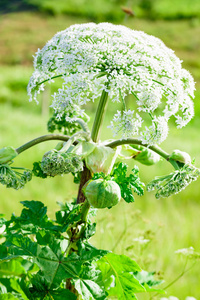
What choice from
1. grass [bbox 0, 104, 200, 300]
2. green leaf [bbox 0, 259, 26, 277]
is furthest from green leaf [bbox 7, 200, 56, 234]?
grass [bbox 0, 104, 200, 300]

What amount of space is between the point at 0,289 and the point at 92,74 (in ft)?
2.71

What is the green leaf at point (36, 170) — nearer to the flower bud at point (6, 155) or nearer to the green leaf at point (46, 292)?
the flower bud at point (6, 155)

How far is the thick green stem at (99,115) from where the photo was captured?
3.51 ft

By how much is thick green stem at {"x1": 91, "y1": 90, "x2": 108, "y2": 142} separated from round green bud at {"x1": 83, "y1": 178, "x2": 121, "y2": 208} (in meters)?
0.22

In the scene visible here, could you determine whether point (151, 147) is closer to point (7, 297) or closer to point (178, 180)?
point (178, 180)

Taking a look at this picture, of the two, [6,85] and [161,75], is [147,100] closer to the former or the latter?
[161,75]

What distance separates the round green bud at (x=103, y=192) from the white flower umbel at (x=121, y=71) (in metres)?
0.15

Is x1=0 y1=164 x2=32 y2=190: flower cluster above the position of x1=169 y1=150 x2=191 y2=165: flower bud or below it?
below

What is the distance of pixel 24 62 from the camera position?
62.1 feet

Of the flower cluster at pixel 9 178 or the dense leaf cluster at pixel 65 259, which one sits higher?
the flower cluster at pixel 9 178

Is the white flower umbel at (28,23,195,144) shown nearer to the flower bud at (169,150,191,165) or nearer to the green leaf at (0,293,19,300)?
the flower bud at (169,150,191,165)

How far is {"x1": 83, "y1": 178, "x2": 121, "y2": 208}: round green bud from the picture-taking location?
0.92 m

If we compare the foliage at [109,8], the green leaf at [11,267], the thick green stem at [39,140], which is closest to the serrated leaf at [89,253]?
the thick green stem at [39,140]

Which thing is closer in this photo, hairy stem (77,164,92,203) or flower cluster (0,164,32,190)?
flower cluster (0,164,32,190)
